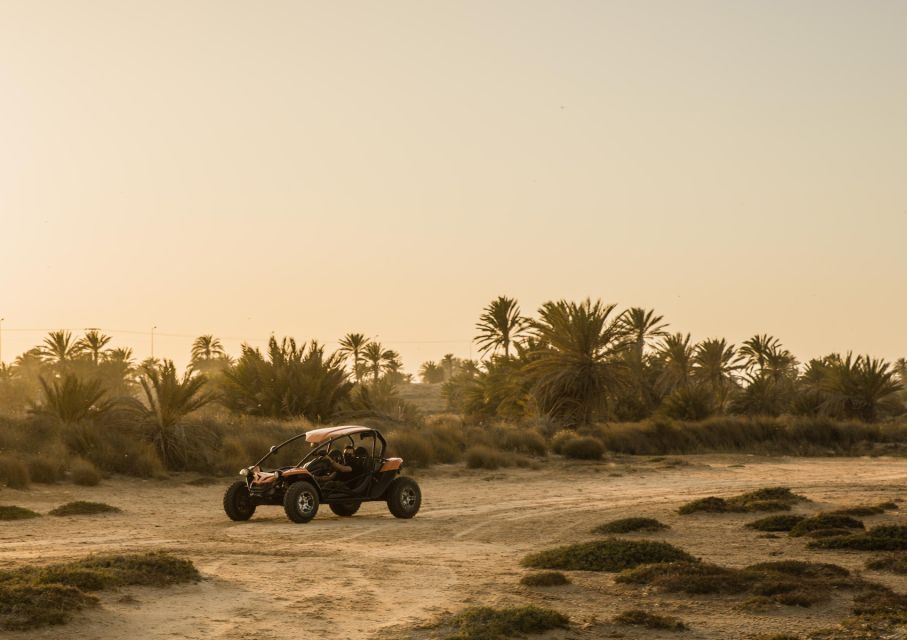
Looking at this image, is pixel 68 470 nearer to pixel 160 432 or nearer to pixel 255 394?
pixel 160 432

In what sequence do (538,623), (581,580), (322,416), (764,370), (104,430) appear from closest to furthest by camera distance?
(538,623) → (581,580) → (104,430) → (322,416) → (764,370)

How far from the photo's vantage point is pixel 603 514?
21.4 m

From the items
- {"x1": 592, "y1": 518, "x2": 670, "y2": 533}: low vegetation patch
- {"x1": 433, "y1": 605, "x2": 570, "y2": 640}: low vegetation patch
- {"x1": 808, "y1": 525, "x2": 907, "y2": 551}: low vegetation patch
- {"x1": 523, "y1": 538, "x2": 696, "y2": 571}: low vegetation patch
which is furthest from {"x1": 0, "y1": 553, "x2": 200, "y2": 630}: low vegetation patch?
{"x1": 808, "y1": 525, "x2": 907, "y2": 551}: low vegetation patch

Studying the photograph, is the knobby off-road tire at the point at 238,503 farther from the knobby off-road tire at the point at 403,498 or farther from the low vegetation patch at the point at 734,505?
the low vegetation patch at the point at 734,505

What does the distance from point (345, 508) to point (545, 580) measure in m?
8.83

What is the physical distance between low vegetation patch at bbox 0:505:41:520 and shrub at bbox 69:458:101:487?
508 cm

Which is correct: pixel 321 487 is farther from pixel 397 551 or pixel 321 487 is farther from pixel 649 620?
pixel 649 620

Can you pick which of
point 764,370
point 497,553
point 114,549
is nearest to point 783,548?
point 497,553

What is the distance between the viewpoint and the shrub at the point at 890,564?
1386cm

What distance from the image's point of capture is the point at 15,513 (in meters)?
19.9

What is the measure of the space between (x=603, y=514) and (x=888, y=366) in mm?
38527

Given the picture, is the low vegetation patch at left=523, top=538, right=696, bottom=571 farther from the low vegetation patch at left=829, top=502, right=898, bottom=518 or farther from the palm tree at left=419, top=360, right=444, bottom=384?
the palm tree at left=419, top=360, right=444, bottom=384

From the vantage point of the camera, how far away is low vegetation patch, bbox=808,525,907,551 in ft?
52.0

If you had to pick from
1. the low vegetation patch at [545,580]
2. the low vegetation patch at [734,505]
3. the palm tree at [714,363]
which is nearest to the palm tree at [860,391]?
the palm tree at [714,363]
